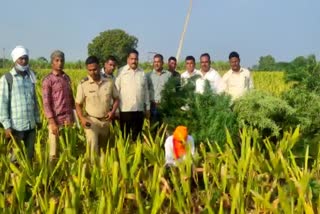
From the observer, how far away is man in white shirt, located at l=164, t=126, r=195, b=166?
13.8 ft

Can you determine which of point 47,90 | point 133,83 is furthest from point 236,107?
point 47,90

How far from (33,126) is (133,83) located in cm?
139

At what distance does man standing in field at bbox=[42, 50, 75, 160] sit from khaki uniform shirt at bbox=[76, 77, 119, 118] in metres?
0.15

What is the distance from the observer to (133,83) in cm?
573

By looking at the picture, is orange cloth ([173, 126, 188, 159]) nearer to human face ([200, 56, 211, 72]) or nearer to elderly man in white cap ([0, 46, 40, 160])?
elderly man in white cap ([0, 46, 40, 160])

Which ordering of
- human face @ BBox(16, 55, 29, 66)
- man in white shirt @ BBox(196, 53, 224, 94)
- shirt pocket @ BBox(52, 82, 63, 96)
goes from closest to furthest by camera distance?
human face @ BBox(16, 55, 29, 66) → shirt pocket @ BBox(52, 82, 63, 96) → man in white shirt @ BBox(196, 53, 224, 94)

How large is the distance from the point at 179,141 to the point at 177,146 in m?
0.05

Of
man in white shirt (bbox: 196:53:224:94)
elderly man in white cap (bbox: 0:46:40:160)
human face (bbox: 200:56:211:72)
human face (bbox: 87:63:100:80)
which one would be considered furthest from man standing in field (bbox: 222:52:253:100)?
elderly man in white cap (bbox: 0:46:40:160)

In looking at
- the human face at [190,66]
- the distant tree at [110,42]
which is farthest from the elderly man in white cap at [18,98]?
the distant tree at [110,42]

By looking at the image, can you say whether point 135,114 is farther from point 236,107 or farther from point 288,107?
point 288,107

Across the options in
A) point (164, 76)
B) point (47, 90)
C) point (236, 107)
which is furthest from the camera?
point (164, 76)

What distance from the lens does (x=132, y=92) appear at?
5.72 meters

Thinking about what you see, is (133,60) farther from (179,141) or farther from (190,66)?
(179,141)

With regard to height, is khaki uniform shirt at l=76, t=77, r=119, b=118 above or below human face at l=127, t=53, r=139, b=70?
below
